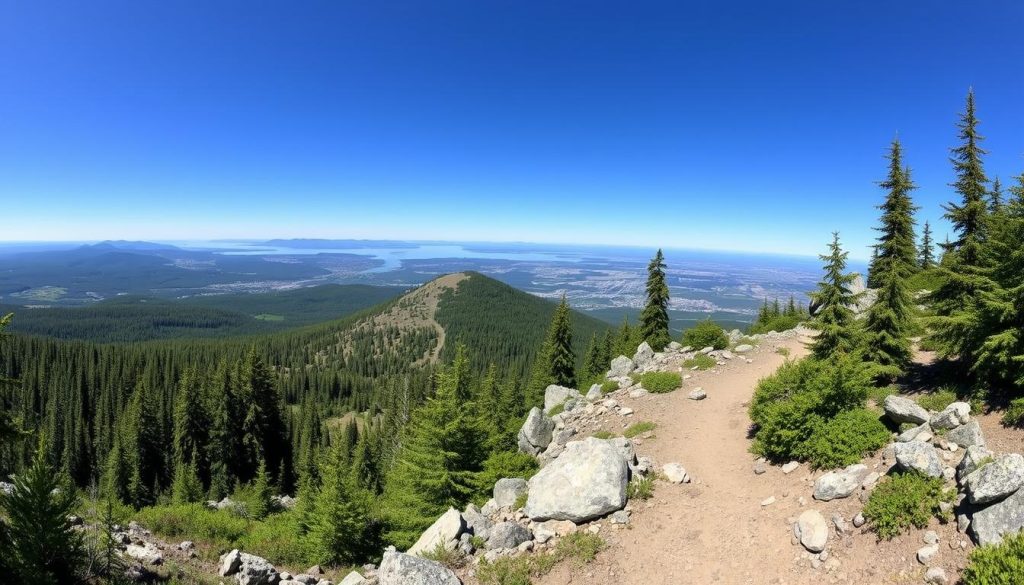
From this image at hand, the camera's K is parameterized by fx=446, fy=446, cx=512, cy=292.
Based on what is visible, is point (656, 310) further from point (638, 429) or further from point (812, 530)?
point (812, 530)

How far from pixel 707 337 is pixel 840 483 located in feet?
66.2

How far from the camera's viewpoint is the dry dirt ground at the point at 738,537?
9578mm

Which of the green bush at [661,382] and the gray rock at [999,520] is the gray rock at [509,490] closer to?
the green bush at [661,382]

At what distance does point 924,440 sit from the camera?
1200 cm

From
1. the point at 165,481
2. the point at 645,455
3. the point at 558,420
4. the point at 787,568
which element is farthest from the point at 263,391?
the point at 787,568

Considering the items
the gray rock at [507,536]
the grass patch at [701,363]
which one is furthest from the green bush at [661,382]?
the gray rock at [507,536]

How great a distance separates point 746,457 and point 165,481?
239 ft

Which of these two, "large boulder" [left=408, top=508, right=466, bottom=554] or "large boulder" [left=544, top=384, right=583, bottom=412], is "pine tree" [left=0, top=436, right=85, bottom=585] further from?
"large boulder" [left=544, top=384, right=583, bottom=412]

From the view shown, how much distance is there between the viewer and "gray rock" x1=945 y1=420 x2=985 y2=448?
36.8 ft

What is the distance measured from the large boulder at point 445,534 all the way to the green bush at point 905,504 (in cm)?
1044

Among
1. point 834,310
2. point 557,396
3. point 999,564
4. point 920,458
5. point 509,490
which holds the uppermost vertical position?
point 834,310

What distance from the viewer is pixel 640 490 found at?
1420 centimetres

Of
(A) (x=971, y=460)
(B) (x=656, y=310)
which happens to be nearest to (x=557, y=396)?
(B) (x=656, y=310)

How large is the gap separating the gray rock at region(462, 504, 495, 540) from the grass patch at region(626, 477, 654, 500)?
4.49 metres
